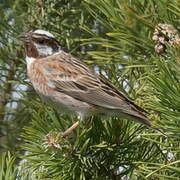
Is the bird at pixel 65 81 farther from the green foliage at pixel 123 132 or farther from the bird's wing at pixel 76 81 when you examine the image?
the green foliage at pixel 123 132

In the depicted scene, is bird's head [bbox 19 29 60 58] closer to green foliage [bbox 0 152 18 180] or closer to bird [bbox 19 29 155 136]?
bird [bbox 19 29 155 136]

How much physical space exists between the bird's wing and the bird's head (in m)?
0.09

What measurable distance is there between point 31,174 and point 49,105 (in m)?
0.86

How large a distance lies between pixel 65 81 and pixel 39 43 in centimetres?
39

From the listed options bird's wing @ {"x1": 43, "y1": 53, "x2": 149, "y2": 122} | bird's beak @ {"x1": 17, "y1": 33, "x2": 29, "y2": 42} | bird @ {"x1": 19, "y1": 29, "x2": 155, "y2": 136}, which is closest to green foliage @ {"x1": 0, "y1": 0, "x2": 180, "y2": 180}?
bird @ {"x1": 19, "y1": 29, "x2": 155, "y2": 136}

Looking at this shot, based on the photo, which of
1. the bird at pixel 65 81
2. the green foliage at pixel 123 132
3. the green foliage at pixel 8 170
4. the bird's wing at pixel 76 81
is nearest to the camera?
the green foliage at pixel 123 132

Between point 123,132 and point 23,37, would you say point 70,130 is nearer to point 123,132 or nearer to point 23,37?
point 123,132

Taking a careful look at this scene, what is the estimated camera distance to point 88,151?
2.84 metres

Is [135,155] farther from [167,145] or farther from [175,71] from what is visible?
[175,71]

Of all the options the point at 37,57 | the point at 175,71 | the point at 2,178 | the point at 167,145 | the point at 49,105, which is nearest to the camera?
the point at 175,71

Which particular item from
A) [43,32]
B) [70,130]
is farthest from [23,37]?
[70,130]

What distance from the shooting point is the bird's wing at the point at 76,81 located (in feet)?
12.4

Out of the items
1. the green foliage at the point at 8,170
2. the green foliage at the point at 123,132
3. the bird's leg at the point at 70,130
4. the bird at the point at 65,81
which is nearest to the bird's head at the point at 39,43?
the bird at the point at 65,81

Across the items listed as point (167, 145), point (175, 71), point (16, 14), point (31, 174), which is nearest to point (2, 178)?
point (31, 174)
